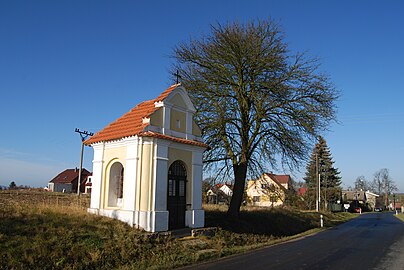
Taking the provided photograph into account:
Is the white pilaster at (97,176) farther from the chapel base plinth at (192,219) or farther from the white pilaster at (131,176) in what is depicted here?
the chapel base plinth at (192,219)

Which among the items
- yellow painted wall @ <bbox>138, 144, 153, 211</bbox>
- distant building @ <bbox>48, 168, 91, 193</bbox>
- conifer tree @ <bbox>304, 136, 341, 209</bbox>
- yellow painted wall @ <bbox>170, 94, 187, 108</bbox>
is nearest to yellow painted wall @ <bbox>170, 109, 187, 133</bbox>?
yellow painted wall @ <bbox>170, 94, 187, 108</bbox>

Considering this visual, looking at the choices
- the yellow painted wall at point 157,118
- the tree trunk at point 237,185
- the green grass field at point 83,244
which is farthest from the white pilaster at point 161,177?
the tree trunk at point 237,185

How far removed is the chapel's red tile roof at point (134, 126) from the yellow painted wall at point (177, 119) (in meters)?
0.67

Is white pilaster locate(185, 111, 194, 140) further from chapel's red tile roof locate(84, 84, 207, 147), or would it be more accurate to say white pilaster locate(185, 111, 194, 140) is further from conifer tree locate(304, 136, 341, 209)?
conifer tree locate(304, 136, 341, 209)

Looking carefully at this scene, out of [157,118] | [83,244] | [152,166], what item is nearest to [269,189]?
[157,118]

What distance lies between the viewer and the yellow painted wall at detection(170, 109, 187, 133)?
15.2 m

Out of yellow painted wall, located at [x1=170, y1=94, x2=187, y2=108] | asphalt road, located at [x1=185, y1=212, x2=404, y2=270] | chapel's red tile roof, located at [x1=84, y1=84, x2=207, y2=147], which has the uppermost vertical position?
yellow painted wall, located at [x1=170, y1=94, x2=187, y2=108]

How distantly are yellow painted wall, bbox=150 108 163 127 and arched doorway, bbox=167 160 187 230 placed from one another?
6.05 ft

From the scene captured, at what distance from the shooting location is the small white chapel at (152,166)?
44.1 feet

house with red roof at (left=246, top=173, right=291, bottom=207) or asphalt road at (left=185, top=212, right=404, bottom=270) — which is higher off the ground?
house with red roof at (left=246, top=173, right=291, bottom=207)

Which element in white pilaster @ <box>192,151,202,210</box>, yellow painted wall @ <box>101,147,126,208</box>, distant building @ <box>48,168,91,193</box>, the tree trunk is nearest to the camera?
yellow painted wall @ <box>101,147,126,208</box>

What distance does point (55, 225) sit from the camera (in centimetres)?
1120

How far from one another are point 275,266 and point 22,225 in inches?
290

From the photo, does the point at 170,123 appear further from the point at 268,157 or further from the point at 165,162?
the point at 268,157
